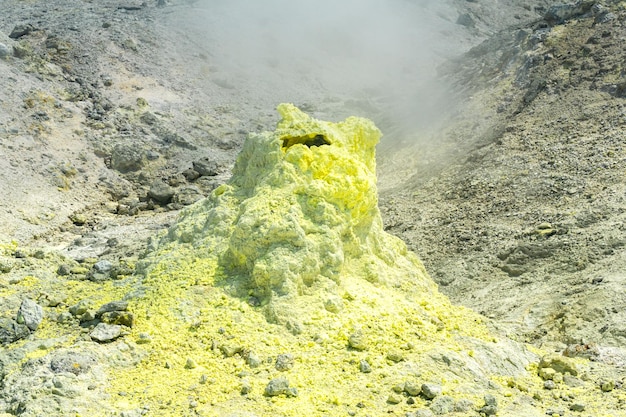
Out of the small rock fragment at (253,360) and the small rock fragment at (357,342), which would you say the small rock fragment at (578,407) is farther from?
the small rock fragment at (253,360)

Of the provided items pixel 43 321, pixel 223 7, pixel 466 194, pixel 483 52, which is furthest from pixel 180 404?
pixel 223 7

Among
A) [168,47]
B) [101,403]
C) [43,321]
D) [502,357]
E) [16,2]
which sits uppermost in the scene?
[502,357]

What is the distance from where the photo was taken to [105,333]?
529cm

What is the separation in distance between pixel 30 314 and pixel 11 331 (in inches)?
8.4

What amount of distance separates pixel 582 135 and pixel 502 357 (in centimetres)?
823

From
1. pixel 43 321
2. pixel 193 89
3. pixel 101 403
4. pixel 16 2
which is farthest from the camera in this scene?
pixel 16 2

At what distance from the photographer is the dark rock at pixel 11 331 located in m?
5.44

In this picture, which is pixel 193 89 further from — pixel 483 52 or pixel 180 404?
pixel 180 404

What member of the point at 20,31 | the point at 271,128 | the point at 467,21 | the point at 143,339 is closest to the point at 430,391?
the point at 143,339

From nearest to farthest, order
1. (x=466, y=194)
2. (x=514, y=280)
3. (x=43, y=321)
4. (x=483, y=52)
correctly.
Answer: (x=43, y=321), (x=514, y=280), (x=466, y=194), (x=483, y=52)

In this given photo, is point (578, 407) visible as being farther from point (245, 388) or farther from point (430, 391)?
point (245, 388)

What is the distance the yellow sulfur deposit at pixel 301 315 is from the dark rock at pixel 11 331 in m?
0.89

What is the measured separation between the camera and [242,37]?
2638cm

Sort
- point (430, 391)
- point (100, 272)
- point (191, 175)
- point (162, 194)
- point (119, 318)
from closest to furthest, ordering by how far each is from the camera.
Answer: point (430, 391), point (119, 318), point (100, 272), point (162, 194), point (191, 175)
